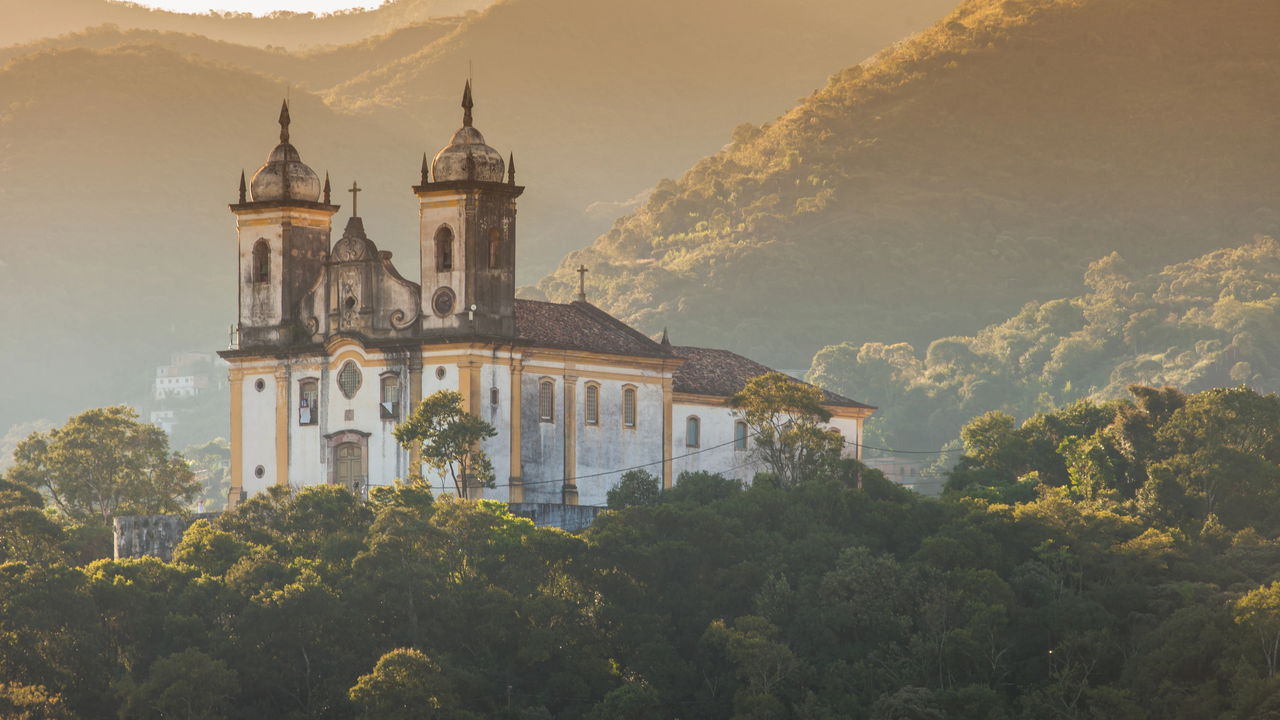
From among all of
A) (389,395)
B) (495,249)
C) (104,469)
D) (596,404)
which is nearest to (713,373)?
(596,404)

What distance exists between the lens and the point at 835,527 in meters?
68.4

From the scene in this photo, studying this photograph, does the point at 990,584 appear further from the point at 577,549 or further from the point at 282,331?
the point at 282,331

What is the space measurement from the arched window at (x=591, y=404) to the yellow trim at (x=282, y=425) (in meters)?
9.08

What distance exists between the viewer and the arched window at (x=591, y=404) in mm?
72500

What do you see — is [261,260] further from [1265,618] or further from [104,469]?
[1265,618]

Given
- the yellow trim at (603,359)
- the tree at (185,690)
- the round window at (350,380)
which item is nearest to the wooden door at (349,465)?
the round window at (350,380)

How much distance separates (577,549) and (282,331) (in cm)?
1391

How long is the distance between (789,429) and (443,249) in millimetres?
12370

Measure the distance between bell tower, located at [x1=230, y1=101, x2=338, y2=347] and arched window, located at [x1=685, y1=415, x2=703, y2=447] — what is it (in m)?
12.8

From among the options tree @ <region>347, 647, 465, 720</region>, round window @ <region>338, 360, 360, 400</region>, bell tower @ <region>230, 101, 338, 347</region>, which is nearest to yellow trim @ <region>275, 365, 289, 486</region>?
bell tower @ <region>230, 101, 338, 347</region>

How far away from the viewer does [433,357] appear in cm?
6975

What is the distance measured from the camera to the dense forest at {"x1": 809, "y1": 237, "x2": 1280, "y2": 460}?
6737 inches

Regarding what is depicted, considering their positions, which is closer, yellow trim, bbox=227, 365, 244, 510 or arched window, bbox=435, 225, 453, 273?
arched window, bbox=435, 225, 453, 273

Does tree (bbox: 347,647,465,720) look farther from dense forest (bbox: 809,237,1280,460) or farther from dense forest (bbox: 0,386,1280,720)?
dense forest (bbox: 809,237,1280,460)
